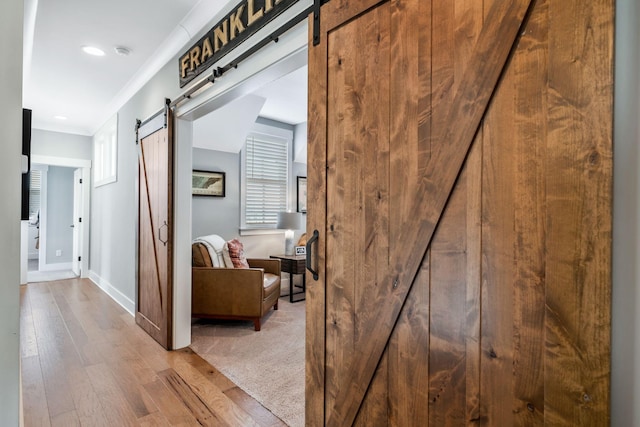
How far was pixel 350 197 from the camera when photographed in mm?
1364

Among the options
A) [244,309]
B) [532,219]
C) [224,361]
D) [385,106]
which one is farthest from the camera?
[244,309]

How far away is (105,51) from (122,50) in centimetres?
18

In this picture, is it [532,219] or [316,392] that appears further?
[316,392]

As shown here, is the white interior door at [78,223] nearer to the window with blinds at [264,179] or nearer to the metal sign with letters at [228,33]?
the window with blinds at [264,179]

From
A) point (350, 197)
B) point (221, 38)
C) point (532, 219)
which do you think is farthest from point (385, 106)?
point (221, 38)

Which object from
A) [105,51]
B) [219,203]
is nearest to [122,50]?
[105,51]

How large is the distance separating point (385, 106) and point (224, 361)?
7.84ft

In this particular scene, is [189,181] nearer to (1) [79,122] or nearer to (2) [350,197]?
(2) [350,197]

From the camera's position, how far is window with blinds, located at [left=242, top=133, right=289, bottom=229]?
16.6 feet

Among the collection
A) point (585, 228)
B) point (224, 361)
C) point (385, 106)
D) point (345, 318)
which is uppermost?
point (385, 106)

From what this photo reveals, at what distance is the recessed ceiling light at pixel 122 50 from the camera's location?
306 cm

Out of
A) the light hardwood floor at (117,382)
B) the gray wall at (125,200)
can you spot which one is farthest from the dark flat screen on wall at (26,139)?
the light hardwood floor at (117,382)

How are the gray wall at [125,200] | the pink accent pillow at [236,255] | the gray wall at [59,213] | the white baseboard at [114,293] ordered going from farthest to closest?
the gray wall at [59,213]
the white baseboard at [114,293]
the pink accent pillow at [236,255]
the gray wall at [125,200]

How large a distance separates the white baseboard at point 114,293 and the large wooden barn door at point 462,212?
3323 millimetres
